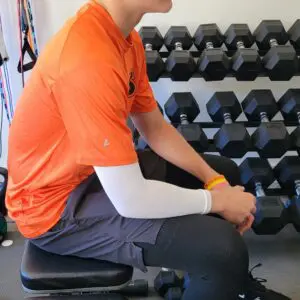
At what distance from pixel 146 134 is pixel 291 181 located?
81cm

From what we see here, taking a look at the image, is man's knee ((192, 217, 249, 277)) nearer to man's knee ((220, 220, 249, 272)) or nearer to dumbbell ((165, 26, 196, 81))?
man's knee ((220, 220, 249, 272))

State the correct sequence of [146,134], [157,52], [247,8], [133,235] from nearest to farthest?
[133,235], [146,134], [157,52], [247,8]

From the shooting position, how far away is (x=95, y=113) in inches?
33.9

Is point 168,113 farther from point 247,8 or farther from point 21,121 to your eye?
point 21,121

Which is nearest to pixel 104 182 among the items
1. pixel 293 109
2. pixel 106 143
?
pixel 106 143

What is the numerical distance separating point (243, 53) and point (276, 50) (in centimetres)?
13

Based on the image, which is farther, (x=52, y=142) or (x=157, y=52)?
(x=157, y=52)

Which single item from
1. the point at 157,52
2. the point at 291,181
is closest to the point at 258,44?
the point at 157,52

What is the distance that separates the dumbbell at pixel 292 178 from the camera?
69.1 inches

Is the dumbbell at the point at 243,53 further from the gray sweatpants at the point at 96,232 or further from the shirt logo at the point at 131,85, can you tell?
the gray sweatpants at the point at 96,232

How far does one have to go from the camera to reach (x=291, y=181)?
1852mm

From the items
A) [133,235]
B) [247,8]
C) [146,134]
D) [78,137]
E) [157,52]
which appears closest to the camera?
[78,137]

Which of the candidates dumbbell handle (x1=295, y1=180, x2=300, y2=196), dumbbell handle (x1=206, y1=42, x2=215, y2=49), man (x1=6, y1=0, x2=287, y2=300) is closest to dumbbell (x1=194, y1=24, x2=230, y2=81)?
dumbbell handle (x1=206, y1=42, x2=215, y2=49)

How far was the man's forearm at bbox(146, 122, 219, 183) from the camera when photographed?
1.25 meters
